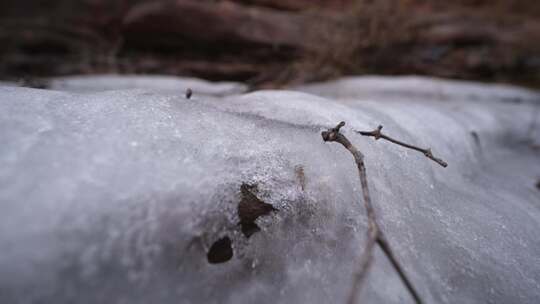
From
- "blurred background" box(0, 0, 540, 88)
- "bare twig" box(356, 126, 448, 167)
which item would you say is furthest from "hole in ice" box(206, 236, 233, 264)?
"blurred background" box(0, 0, 540, 88)

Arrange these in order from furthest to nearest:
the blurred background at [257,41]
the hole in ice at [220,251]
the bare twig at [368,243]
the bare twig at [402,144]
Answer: the blurred background at [257,41], the bare twig at [402,144], the hole in ice at [220,251], the bare twig at [368,243]

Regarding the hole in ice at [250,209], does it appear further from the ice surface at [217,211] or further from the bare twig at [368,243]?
the bare twig at [368,243]

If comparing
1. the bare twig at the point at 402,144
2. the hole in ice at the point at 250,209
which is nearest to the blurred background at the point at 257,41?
the bare twig at the point at 402,144

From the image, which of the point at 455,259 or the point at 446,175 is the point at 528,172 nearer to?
the point at 446,175

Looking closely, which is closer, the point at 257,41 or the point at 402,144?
the point at 402,144

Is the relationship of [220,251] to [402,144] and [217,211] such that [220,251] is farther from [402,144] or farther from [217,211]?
[402,144]

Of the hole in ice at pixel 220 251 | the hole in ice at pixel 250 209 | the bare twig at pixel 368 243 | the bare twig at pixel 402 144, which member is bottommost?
the hole in ice at pixel 220 251

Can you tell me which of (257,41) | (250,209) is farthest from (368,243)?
(257,41)
